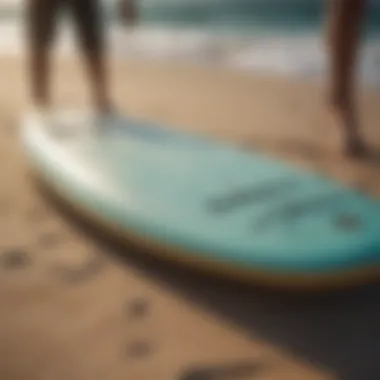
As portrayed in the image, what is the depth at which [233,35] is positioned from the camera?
3312mm

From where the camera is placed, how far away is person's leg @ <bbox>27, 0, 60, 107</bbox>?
1.73m

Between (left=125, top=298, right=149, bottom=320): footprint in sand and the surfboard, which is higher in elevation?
the surfboard

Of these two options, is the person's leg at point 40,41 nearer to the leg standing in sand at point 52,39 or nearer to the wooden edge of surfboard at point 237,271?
the leg standing in sand at point 52,39

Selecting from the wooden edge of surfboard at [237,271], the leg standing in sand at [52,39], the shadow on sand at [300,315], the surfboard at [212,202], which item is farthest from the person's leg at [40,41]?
the shadow on sand at [300,315]

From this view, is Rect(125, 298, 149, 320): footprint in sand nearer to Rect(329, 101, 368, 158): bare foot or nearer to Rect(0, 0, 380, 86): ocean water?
Rect(329, 101, 368, 158): bare foot

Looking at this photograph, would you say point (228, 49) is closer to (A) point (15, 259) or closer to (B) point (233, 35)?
(B) point (233, 35)

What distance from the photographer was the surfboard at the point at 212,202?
1.09m

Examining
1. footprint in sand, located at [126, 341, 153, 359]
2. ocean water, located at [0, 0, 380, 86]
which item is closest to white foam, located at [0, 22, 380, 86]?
ocean water, located at [0, 0, 380, 86]

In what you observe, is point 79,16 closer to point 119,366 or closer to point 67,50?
point 119,366

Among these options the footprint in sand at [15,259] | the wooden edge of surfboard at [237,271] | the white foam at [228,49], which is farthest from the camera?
the white foam at [228,49]

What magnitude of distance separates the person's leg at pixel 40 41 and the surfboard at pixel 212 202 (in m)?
0.24

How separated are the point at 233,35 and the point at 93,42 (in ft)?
5.35

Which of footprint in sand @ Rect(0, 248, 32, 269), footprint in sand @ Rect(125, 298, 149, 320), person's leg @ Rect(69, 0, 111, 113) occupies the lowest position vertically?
footprint in sand @ Rect(125, 298, 149, 320)

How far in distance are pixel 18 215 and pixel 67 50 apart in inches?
66.2
